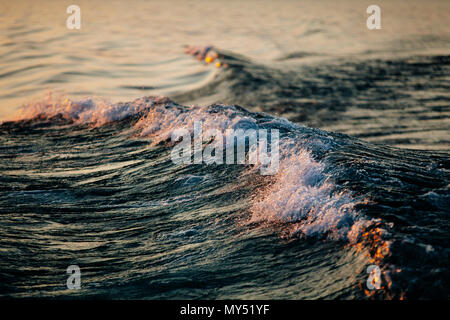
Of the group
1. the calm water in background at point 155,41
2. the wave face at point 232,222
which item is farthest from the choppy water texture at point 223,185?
the calm water in background at point 155,41

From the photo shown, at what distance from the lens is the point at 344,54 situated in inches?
752

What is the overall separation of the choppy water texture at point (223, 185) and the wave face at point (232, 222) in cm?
2

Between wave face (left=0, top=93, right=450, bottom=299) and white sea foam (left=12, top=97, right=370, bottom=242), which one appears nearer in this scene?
wave face (left=0, top=93, right=450, bottom=299)

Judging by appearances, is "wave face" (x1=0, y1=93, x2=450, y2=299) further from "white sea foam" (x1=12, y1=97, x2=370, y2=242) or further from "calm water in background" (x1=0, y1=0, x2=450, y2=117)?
"calm water in background" (x1=0, y1=0, x2=450, y2=117)

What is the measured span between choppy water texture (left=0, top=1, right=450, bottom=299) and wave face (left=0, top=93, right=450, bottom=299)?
0.06 feet

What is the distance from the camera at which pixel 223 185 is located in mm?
6680

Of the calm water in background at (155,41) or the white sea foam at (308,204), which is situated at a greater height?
the calm water in background at (155,41)

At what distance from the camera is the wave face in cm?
428

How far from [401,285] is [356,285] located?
355 mm

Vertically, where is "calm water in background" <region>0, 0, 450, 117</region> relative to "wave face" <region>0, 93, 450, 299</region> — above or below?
above

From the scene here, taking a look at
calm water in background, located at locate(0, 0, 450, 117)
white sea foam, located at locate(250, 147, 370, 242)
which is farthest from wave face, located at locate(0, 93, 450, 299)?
calm water in background, located at locate(0, 0, 450, 117)

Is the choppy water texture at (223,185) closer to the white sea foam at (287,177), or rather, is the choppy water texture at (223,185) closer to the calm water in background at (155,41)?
the white sea foam at (287,177)

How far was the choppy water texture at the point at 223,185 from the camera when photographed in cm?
439

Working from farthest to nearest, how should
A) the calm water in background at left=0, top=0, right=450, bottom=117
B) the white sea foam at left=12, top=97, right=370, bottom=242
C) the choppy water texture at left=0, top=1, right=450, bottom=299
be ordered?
the calm water in background at left=0, top=0, right=450, bottom=117 < the white sea foam at left=12, top=97, right=370, bottom=242 < the choppy water texture at left=0, top=1, right=450, bottom=299
